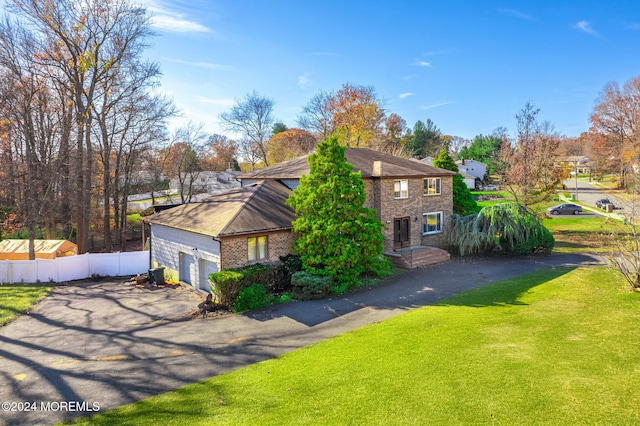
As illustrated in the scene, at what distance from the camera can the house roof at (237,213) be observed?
17.4m

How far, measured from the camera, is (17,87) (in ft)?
83.0

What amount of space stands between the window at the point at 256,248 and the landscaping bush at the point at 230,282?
3.70 feet

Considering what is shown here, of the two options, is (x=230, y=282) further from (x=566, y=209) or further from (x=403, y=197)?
(x=566, y=209)

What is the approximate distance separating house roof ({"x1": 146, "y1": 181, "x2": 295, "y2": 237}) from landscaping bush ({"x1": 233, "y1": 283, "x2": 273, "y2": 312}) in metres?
2.52

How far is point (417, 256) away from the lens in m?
22.3

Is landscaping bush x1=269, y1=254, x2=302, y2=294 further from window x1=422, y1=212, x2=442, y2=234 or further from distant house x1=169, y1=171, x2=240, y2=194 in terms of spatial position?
distant house x1=169, y1=171, x2=240, y2=194

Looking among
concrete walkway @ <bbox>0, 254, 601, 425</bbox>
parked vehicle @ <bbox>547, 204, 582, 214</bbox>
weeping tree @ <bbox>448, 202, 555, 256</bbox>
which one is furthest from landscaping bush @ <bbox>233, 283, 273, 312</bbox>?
parked vehicle @ <bbox>547, 204, 582, 214</bbox>

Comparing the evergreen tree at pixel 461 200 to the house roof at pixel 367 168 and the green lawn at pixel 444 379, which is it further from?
the green lawn at pixel 444 379

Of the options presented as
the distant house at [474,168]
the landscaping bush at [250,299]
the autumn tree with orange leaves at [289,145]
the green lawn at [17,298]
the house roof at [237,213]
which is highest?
the autumn tree with orange leaves at [289,145]

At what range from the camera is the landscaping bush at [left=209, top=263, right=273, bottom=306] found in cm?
1559

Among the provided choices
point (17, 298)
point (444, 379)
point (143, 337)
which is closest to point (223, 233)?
point (143, 337)

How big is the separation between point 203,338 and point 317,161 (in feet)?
31.0

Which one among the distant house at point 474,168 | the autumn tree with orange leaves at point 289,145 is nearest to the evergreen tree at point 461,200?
the autumn tree with orange leaves at point 289,145

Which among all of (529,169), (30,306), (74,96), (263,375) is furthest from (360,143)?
(263,375)
